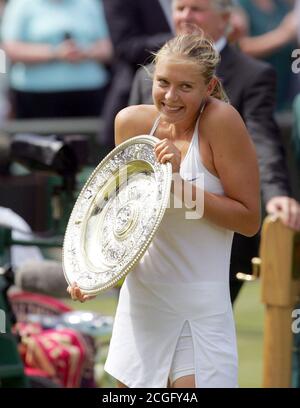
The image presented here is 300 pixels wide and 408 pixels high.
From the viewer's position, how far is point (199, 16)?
17.3ft

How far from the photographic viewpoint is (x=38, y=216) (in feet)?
26.5

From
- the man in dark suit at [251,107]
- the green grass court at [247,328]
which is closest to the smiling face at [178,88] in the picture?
the man in dark suit at [251,107]

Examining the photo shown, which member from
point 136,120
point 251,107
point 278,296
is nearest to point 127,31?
point 251,107

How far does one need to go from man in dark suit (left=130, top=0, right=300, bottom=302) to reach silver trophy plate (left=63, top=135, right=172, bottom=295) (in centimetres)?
86

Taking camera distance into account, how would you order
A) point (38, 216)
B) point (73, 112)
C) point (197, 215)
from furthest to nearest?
point (73, 112), point (38, 216), point (197, 215)

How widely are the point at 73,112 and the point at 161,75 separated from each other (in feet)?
18.0

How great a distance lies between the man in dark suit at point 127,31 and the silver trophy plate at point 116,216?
255cm

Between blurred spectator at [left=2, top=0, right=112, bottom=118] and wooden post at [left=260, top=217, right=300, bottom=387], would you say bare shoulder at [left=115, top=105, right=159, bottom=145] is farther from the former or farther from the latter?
blurred spectator at [left=2, top=0, right=112, bottom=118]

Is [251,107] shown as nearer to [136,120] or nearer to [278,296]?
[278,296]
